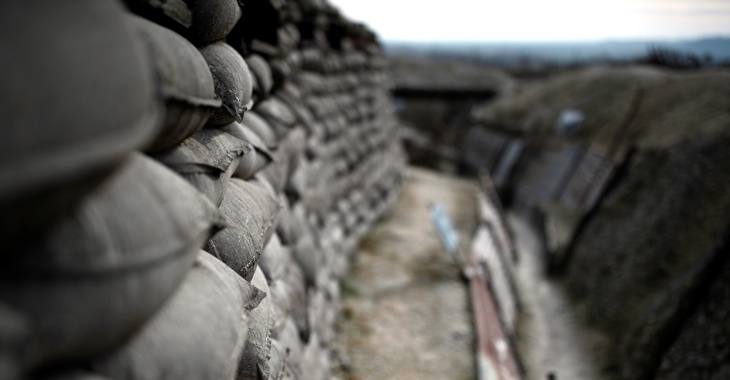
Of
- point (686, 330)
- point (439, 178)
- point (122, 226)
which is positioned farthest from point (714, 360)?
point (439, 178)

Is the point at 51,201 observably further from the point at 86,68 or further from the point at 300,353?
the point at 300,353

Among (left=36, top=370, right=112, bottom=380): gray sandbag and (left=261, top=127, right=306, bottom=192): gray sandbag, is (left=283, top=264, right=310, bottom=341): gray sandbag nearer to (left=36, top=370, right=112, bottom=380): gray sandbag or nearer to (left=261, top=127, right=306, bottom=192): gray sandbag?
(left=261, top=127, right=306, bottom=192): gray sandbag

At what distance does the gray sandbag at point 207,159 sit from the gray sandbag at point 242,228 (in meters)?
0.10

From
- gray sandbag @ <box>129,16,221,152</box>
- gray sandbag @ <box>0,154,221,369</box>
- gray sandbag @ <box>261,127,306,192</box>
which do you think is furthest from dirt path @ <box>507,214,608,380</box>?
gray sandbag @ <box>0,154,221,369</box>

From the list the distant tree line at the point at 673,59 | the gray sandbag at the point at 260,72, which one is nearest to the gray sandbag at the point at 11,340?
the gray sandbag at the point at 260,72

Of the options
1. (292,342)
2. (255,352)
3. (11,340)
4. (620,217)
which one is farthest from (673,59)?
(11,340)

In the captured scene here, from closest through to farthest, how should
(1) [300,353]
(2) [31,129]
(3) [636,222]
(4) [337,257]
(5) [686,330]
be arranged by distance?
(2) [31,129] → (1) [300,353] → (5) [686,330] → (4) [337,257] → (3) [636,222]

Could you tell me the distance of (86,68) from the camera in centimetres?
85

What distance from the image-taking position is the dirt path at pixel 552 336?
485cm

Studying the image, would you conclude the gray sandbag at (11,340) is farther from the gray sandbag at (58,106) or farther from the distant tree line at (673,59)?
the distant tree line at (673,59)

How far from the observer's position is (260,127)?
279 cm

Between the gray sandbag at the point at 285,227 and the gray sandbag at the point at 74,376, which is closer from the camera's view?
the gray sandbag at the point at 74,376

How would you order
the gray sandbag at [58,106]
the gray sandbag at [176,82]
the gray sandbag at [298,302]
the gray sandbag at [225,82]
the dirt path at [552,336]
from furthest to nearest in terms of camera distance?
the dirt path at [552,336] < the gray sandbag at [298,302] < the gray sandbag at [225,82] < the gray sandbag at [176,82] < the gray sandbag at [58,106]

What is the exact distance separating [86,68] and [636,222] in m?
6.07
